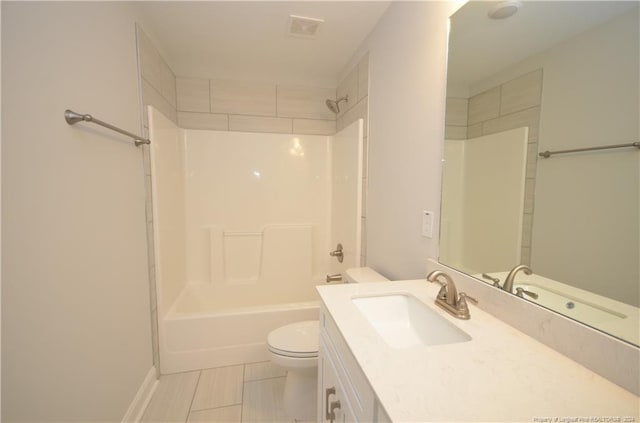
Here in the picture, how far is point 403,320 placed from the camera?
1.01 m

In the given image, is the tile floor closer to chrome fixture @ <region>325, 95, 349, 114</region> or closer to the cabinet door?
the cabinet door

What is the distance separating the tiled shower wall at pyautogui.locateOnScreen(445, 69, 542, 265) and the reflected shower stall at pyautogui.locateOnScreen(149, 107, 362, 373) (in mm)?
886

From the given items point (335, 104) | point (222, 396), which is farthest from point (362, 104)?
point (222, 396)

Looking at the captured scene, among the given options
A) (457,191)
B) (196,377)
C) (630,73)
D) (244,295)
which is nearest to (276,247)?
(244,295)

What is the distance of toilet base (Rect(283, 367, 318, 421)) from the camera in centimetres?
147

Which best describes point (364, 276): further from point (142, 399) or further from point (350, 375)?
point (142, 399)

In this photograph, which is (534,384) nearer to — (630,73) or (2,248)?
(630,73)

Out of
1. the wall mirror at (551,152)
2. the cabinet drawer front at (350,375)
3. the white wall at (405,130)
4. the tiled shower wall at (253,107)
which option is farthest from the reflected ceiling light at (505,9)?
the tiled shower wall at (253,107)

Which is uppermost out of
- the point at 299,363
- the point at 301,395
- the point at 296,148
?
the point at 296,148

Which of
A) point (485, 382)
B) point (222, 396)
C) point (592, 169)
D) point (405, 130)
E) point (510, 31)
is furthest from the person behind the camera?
point (222, 396)

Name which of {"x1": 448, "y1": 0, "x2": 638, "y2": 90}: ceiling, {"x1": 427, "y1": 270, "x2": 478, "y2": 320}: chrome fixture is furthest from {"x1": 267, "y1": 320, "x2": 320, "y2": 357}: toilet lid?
{"x1": 448, "y1": 0, "x2": 638, "y2": 90}: ceiling

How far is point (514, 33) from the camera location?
2.85ft

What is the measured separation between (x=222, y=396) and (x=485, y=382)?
5.43 feet

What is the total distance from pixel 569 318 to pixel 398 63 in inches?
53.2
